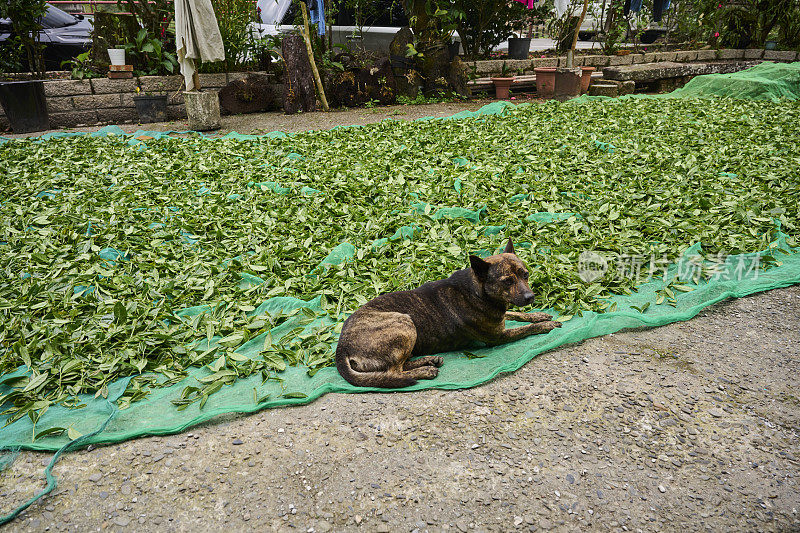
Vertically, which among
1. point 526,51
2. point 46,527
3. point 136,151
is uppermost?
point 526,51

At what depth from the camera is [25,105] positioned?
7.84m

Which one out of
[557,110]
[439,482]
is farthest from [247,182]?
[557,110]

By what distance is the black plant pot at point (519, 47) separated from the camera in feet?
38.1

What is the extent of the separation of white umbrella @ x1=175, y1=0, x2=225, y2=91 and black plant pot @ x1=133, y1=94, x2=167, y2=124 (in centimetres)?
97

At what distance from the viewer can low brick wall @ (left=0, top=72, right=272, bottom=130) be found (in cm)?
838

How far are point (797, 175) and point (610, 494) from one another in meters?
4.27

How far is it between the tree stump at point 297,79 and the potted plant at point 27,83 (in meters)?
3.72

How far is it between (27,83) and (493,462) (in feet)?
28.9

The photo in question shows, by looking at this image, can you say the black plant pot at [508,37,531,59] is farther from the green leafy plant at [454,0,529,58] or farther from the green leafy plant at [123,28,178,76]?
the green leafy plant at [123,28,178,76]

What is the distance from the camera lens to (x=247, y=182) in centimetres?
521

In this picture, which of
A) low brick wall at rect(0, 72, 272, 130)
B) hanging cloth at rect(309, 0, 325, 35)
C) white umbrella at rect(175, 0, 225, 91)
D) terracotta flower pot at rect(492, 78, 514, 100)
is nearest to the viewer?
white umbrella at rect(175, 0, 225, 91)

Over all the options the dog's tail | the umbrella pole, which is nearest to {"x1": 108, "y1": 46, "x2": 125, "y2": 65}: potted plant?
the umbrella pole

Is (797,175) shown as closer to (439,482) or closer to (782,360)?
(782,360)

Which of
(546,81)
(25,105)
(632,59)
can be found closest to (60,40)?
(25,105)
